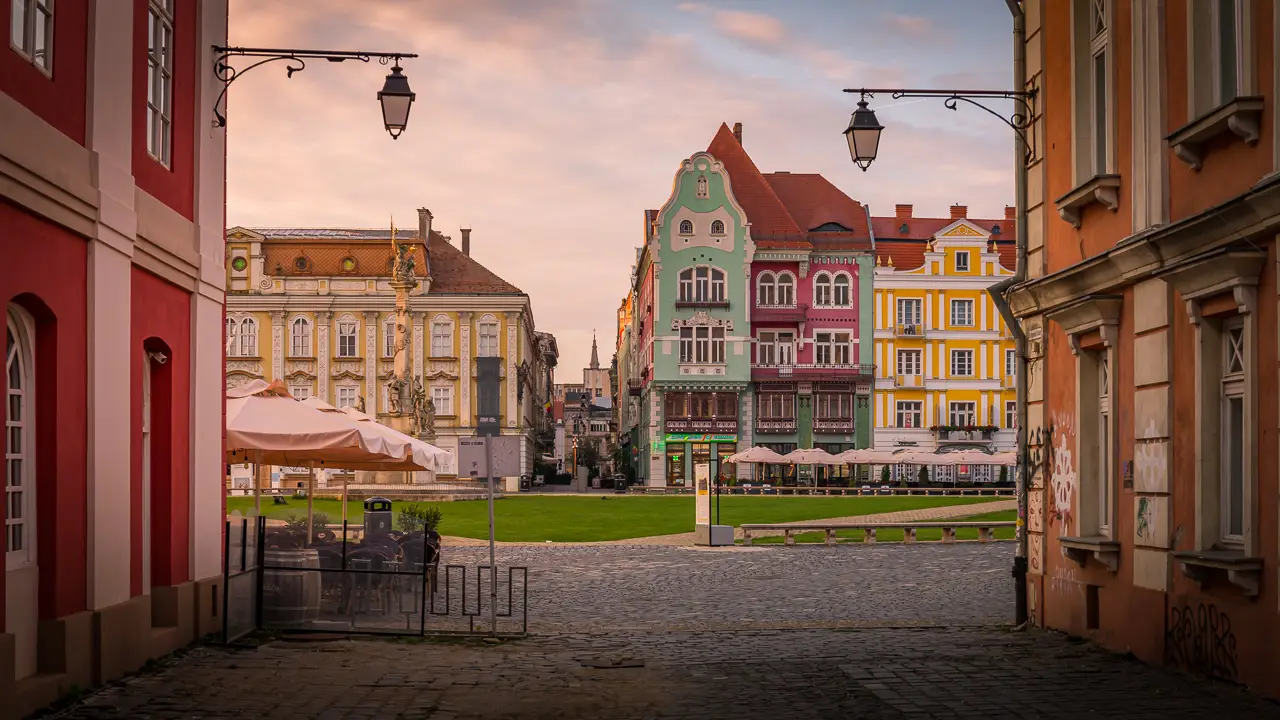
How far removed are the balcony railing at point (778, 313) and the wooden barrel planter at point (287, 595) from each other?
65085 mm

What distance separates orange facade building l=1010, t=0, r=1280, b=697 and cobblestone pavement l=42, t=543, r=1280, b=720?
2.33 feet

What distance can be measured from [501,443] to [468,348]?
7166cm

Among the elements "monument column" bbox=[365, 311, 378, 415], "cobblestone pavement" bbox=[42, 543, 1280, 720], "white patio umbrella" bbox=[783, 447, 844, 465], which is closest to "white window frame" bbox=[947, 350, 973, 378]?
"white patio umbrella" bbox=[783, 447, 844, 465]

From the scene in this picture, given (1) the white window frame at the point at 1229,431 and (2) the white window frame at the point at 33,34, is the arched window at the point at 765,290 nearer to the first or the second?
(1) the white window frame at the point at 1229,431

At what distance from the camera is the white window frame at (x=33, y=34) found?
1064 centimetres

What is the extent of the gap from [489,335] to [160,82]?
7362 centimetres

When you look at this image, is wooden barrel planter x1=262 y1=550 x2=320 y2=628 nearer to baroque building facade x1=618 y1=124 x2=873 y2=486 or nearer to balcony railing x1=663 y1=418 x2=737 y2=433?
baroque building facade x1=618 y1=124 x2=873 y2=486

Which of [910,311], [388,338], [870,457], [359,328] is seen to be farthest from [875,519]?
[359,328]

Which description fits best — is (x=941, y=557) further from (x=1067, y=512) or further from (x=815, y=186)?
(x=815, y=186)

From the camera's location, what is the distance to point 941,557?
99.9ft

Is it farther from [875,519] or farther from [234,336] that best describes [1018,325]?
[234,336]

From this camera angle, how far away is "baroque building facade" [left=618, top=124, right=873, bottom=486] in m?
80.1

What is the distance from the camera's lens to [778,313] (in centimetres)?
8100

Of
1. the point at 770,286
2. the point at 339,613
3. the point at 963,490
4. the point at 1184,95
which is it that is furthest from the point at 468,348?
the point at 1184,95
